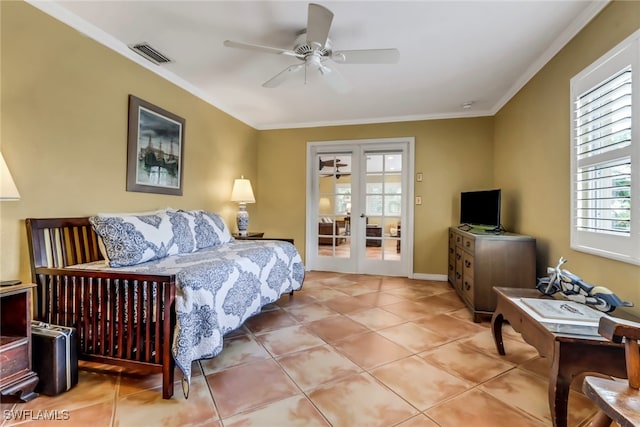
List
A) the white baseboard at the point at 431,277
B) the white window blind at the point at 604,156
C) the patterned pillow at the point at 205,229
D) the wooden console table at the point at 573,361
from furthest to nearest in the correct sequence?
the white baseboard at the point at 431,277 < the patterned pillow at the point at 205,229 < the white window blind at the point at 604,156 < the wooden console table at the point at 573,361

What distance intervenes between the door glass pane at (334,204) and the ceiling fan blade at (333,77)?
1887 millimetres

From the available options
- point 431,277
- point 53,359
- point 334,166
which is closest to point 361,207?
point 334,166

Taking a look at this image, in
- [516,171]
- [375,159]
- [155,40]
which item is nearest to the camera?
[155,40]

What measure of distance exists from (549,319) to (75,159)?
10.4 ft


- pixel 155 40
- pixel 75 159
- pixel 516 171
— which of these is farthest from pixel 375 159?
pixel 75 159

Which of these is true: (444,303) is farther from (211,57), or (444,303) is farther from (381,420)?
(211,57)

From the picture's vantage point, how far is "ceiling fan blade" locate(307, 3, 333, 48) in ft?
5.40

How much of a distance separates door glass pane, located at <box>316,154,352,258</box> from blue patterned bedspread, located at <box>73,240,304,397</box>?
1.84m

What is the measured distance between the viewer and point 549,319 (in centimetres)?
149

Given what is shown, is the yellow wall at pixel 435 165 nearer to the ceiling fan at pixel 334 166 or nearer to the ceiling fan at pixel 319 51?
the ceiling fan at pixel 334 166

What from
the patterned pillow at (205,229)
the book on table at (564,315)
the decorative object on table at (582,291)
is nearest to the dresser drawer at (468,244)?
the decorative object on table at (582,291)

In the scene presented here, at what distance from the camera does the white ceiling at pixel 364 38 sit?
195 centimetres

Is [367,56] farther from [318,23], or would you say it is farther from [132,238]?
[132,238]

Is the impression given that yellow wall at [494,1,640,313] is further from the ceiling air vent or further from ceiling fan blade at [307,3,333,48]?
the ceiling air vent
